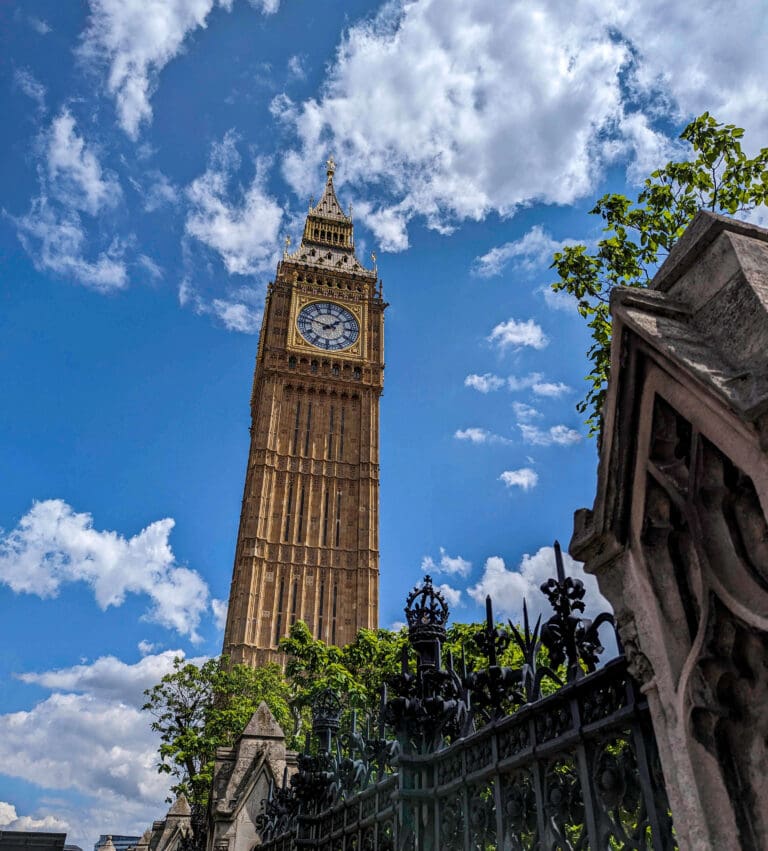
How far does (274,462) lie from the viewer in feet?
169

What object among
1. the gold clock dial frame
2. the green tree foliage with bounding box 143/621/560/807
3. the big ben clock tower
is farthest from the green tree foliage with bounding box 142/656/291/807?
the gold clock dial frame

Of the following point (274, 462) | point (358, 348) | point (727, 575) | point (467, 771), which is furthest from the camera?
point (358, 348)

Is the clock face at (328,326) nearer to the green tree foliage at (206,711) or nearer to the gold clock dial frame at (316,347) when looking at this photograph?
the gold clock dial frame at (316,347)

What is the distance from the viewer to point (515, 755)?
2.84 metres

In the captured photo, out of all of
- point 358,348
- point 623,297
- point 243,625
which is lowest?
point 623,297

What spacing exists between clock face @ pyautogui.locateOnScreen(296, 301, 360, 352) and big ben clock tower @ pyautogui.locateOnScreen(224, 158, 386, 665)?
0.08 m

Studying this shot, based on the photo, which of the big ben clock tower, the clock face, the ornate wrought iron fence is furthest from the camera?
the clock face

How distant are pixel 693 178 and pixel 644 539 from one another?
4.36 metres

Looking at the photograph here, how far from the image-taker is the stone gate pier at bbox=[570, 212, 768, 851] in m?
1.85

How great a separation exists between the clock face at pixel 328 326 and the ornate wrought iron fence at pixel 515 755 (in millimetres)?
52001

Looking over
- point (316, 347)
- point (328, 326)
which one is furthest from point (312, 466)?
point (328, 326)

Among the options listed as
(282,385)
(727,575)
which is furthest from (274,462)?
(727,575)

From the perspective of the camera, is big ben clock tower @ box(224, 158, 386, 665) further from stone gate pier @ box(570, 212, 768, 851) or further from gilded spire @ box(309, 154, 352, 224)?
stone gate pier @ box(570, 212, 768, 851)

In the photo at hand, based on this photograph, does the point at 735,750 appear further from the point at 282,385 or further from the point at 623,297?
the point at 282,385
